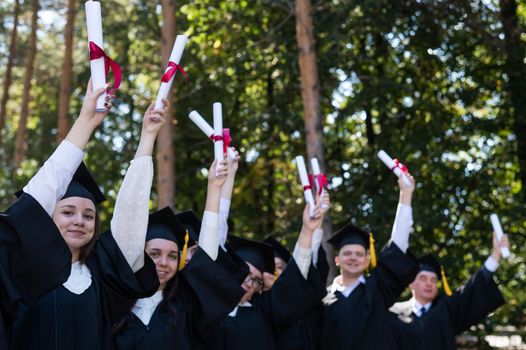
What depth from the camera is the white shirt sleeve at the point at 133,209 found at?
3.56m

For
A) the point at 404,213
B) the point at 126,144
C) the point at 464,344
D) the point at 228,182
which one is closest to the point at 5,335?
the point at 228,182

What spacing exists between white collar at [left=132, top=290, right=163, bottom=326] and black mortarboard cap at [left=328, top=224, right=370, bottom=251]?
2848 mm

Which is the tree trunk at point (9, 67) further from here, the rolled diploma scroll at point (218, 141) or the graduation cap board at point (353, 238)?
the rolled diploma scroll at point (218, 141)

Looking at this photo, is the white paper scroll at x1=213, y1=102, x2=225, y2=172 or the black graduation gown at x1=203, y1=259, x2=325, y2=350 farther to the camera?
the black graduation gown at x1=203, y1=259, x2=325, y2=350

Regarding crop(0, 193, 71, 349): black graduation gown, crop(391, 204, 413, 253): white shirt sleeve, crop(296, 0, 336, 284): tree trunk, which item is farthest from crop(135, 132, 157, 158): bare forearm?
crop(296, 0, 336, 284): tree trunk

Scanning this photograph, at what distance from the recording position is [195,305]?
4.28 meters

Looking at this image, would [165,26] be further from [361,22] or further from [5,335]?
[5,335]

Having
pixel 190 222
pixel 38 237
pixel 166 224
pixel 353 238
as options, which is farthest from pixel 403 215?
pixel 38 237

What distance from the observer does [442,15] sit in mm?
11602

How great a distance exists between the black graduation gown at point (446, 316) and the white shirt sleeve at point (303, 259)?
2121mm

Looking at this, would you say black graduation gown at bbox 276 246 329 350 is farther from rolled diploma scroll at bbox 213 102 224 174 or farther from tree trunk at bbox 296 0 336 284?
tree trunk at bbox 296 0 336 284

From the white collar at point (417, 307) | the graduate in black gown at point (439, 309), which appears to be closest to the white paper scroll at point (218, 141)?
the graduate in black gown at point (439, 309)

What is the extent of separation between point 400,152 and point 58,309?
8776 mm

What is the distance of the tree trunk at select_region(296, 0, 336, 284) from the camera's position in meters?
9.80
